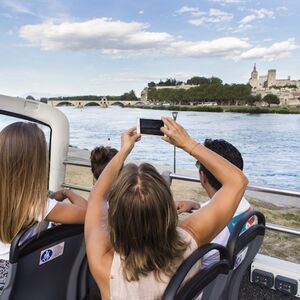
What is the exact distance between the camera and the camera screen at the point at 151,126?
144 centimetres

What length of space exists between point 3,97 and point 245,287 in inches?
86.2

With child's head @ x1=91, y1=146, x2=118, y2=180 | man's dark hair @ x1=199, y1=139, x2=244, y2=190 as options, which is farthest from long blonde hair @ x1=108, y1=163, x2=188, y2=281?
child's head @ x1=91, y1=146, x2=118, y2=180

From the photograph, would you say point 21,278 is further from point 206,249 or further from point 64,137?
point 64,137

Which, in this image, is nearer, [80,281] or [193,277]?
[193,277]

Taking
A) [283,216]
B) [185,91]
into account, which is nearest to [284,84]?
[185,91]

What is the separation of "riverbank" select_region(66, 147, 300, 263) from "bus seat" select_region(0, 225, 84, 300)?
2963 millimetres

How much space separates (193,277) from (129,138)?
25.4 inches

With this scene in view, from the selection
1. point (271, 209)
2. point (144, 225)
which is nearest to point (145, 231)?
point (144, 225)

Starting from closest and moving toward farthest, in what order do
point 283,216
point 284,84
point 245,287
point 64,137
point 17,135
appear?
point 17,135
point 245,287
point 64,137
point 283,216
point 284,84

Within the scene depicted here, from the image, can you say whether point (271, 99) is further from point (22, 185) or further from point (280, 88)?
point (22, 185)

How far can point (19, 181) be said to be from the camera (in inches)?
53.7

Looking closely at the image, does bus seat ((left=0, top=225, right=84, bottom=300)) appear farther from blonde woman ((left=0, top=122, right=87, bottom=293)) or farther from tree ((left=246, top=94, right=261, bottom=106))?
tree ((left=246, top=94, right=261, bottom=106))

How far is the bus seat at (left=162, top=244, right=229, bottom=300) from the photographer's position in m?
0.96

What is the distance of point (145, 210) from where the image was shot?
1003 mm
